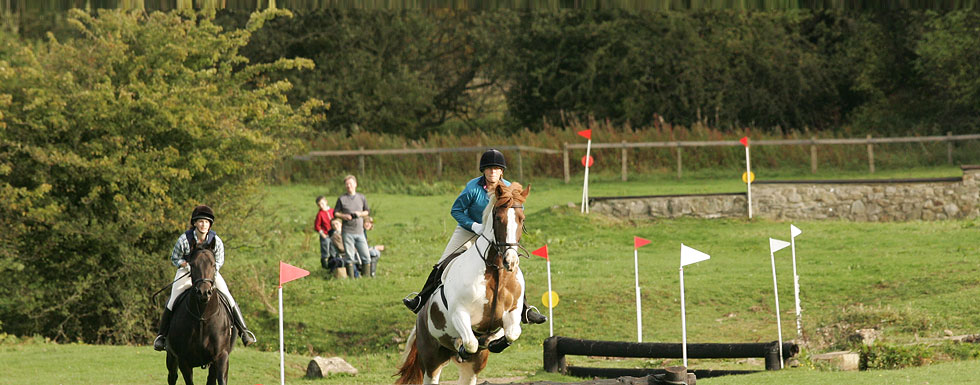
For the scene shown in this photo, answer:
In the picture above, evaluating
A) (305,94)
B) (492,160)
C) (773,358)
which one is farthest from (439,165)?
(492,160)

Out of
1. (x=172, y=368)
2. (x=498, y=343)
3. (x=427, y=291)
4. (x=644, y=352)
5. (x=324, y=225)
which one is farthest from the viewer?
(x=324, y=225)

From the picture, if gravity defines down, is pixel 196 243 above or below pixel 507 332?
above

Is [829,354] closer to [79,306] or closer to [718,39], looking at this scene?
[79,306]

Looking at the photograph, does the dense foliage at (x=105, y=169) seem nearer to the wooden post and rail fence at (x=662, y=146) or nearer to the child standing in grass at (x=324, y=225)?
the child standing in grass at (x=324, y=225)

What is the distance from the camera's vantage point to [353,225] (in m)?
18.9

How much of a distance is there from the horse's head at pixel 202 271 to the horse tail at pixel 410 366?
186 cm

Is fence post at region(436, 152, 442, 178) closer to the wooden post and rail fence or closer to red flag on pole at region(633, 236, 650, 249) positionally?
the wooden post and rail fence

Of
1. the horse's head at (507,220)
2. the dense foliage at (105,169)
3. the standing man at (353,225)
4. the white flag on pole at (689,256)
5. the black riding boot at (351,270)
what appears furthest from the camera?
the black riding boot at (351,270)

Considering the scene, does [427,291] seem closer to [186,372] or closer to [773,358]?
[186,372]

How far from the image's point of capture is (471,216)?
978 centimetres

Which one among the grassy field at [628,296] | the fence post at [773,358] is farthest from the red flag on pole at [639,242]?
the fence post at [773,358]

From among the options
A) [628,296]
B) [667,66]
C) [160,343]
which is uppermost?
[667,66]

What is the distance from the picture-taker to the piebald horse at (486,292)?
847cm

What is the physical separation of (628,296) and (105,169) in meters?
8.14
